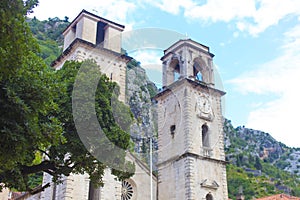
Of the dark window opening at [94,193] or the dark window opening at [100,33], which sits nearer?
the dark window opening at [94,193]

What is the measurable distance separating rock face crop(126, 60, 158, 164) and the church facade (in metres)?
0.85

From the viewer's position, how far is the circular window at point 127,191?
79.3 ft

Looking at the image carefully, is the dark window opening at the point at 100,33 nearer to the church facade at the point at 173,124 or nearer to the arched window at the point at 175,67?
the church facade at the point at 173,124

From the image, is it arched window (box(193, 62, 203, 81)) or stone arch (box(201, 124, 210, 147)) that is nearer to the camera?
stone arch (box(201, 124, 210, 147))

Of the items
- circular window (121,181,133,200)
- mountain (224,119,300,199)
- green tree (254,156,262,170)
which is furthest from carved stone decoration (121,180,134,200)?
green tree (254,156,262,170)

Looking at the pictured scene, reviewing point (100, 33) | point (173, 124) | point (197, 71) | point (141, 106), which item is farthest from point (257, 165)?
point (100, 33)

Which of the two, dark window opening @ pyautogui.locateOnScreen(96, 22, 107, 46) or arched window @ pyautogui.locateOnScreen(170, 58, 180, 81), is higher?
arched window @ pyautogui.locateOnScreen(170, 58, 180, 81)

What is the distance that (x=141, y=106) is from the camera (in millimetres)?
30047

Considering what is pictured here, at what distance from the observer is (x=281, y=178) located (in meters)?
108

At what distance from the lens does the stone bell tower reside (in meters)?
25.9

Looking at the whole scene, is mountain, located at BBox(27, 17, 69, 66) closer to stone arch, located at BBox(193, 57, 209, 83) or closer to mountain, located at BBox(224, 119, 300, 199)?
mountain, located at BBox(224, 119, 300, 199)

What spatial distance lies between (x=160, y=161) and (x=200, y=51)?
26.7ft

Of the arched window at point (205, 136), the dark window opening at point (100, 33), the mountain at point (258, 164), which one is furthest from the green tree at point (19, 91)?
the mountain at point (258, 164)

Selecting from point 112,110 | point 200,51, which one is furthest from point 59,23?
point 112,110
